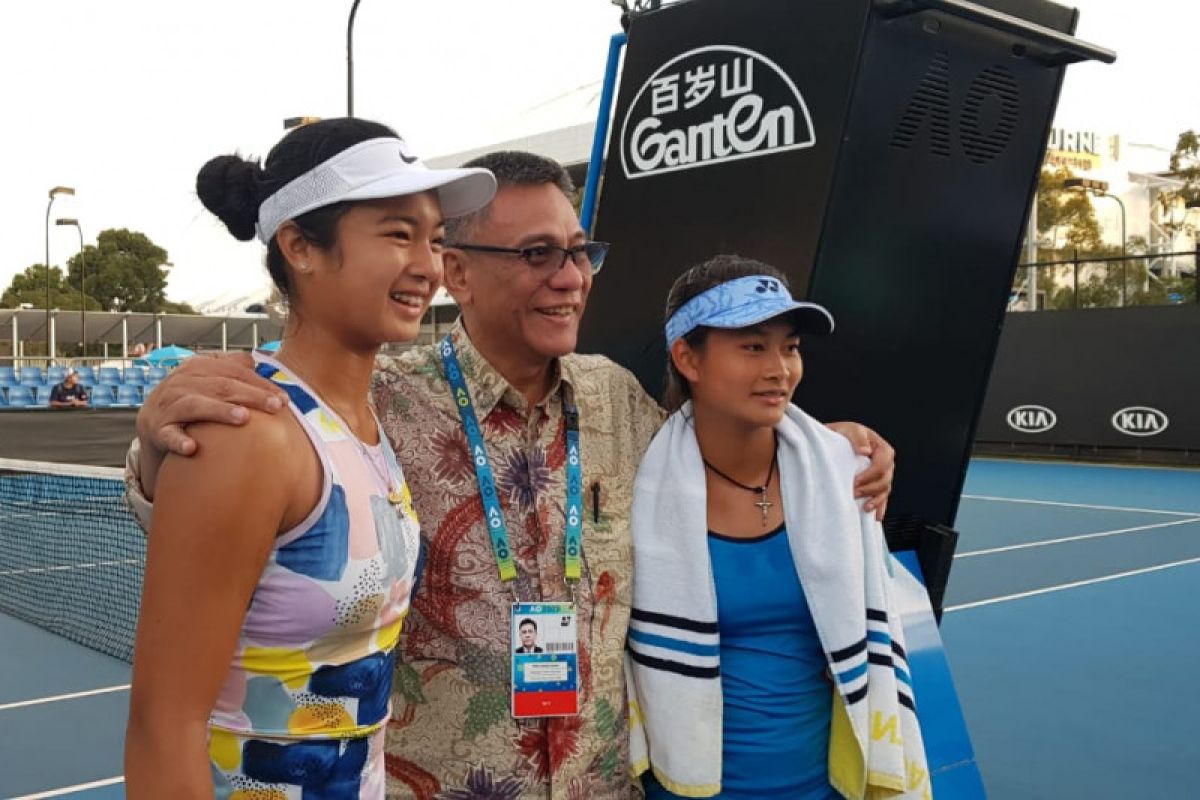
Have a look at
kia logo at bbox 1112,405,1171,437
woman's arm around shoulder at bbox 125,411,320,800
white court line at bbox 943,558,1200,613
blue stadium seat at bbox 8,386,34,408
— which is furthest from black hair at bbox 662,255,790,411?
blue stadium seat at bbox 8,386,34,408

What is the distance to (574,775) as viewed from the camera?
1.95 meters

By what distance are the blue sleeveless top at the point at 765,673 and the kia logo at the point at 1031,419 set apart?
1825 centimetres

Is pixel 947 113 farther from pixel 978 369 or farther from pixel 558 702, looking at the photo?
pixel 558 702

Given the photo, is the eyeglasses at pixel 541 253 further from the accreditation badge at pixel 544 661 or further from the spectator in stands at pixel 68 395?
the spectator in stands at pixel 68 395

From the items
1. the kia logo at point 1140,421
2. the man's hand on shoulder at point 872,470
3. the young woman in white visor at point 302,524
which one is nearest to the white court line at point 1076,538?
the kia logo at point 1140,421

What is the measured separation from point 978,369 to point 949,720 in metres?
0.94

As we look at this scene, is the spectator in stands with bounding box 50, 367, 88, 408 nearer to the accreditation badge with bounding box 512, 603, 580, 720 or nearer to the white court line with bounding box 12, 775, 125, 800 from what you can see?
the white court line with bounding box 12, 775, 125, 800

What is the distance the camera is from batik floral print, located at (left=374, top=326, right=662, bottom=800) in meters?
1.92

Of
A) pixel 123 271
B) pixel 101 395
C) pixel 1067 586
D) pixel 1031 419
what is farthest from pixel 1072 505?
pixel 123 271

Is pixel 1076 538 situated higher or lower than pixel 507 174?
lower

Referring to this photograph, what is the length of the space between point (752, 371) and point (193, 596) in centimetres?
113

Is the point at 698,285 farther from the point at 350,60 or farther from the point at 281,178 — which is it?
the point at 350,60

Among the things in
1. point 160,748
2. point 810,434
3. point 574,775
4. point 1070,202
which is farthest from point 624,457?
point 1070,202

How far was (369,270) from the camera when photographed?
→ 1.55 meters
